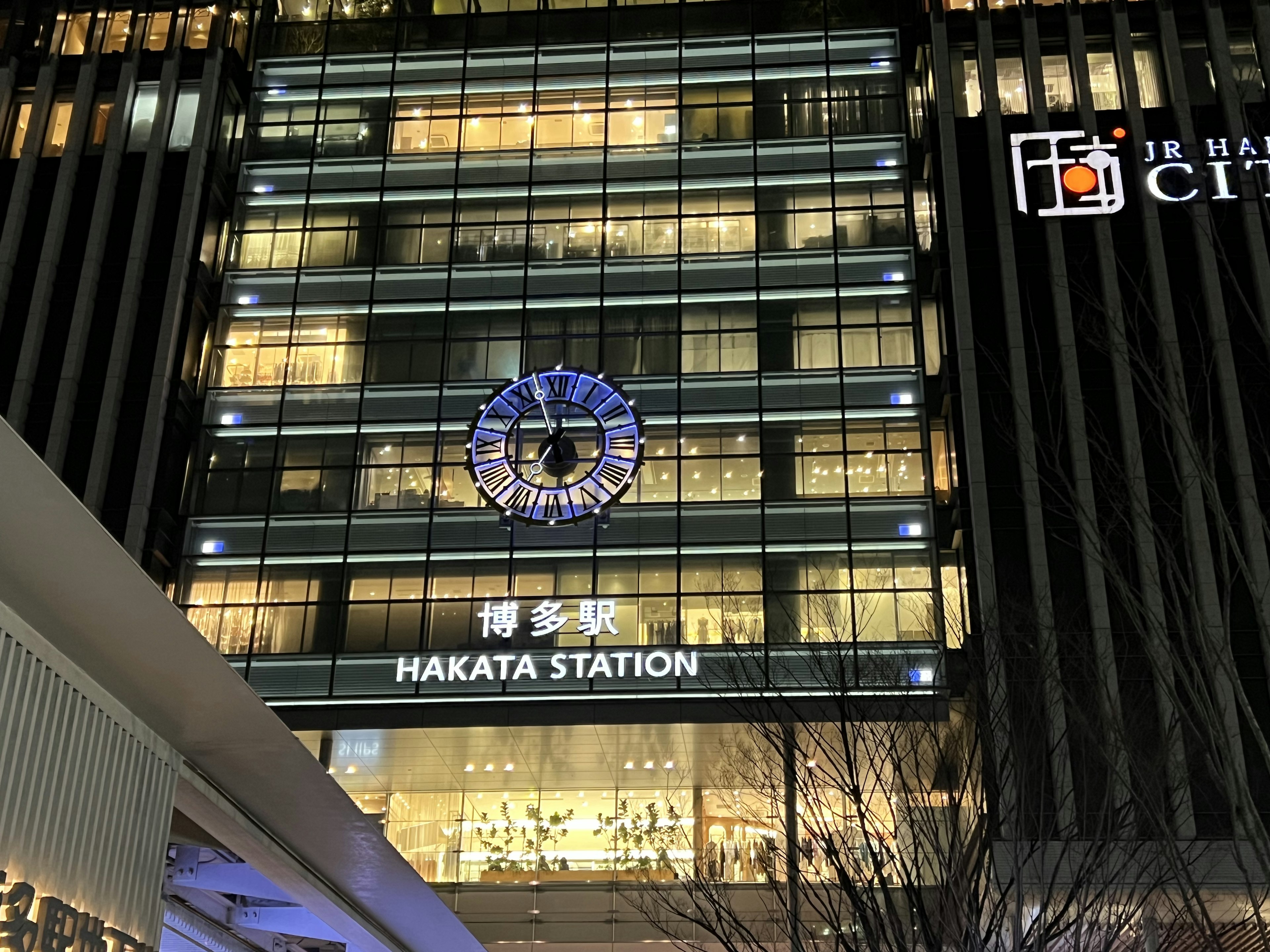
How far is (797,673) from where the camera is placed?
3338 centimetres

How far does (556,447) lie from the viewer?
36812 mm

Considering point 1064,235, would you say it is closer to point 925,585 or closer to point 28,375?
point 925,585

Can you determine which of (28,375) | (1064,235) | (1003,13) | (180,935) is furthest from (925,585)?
(28,375)

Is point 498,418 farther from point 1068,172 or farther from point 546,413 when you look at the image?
point 1068,172

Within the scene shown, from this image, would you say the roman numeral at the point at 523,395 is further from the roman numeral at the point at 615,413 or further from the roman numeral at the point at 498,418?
the roman numeral at the point at 615,413

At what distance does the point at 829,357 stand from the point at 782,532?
5484mm

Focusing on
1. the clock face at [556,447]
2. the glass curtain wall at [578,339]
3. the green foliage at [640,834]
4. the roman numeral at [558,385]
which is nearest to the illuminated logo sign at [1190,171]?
the glass curtain wall at [578,339]

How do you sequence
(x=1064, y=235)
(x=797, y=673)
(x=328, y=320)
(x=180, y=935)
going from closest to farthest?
(x=180, y=935)
(x=797, y=673)
(x=1064, y=235)
(x=328, y=320)

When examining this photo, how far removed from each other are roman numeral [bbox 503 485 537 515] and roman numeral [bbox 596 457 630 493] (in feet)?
5.87

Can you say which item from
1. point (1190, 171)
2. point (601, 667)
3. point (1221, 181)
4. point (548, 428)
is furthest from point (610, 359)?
point (1221, 181)

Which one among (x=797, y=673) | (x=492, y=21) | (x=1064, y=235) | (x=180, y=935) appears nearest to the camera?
(x=180, y=935)

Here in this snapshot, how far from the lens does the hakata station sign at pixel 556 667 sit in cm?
3466

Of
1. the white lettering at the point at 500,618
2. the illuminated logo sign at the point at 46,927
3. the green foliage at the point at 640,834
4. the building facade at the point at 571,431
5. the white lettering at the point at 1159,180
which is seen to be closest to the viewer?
the illuminated logo sign at the point at 46,927

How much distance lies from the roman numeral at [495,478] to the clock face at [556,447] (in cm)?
2
